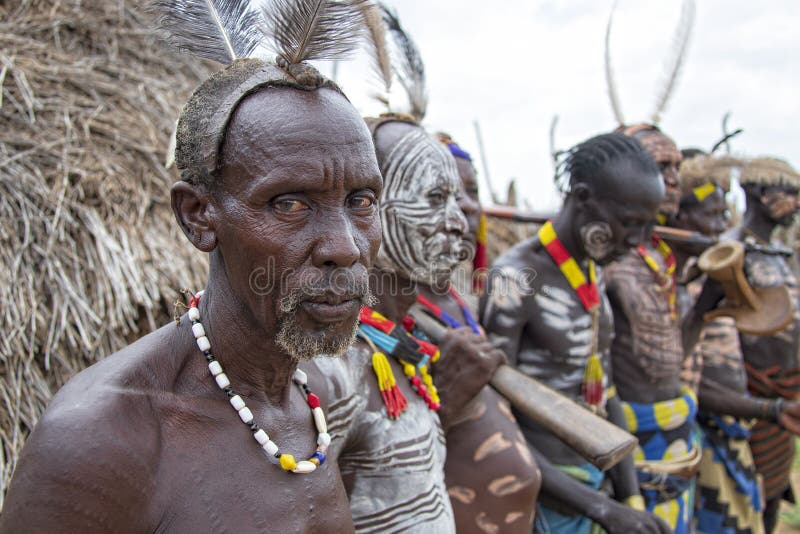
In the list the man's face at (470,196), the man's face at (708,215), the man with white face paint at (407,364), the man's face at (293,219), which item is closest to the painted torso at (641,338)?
the man's face at (470,196)

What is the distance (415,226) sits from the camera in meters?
2.07

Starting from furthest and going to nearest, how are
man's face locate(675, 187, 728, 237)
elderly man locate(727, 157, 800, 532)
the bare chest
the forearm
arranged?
elderly man locate(727, 157, 800, 532) → man's face locate(675, 187, 728, 237) → the forearm → the bare chest

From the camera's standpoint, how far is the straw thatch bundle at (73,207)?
7.80ft

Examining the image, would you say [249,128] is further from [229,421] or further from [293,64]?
[229,421]

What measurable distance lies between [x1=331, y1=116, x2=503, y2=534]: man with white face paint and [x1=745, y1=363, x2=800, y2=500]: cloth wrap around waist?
10.5 feet

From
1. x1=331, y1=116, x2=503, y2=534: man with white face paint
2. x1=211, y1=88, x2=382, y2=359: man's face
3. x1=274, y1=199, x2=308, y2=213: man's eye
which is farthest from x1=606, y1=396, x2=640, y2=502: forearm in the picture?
x1=274, y1=199, x2=308, y2=213: man's eye

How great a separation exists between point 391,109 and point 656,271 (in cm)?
189

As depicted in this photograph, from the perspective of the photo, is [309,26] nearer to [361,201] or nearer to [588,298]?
[361,201]

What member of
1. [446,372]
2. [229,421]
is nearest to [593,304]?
[446,372]

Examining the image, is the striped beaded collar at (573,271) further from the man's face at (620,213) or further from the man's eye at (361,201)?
the man's eye at (361,201)

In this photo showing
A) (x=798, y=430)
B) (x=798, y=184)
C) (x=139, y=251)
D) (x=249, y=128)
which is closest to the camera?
(x=249, y=128)

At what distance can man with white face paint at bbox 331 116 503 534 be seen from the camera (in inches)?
66.2

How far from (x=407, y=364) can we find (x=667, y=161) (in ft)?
8.28

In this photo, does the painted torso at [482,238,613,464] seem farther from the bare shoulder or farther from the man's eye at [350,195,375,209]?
the bare shoulder
